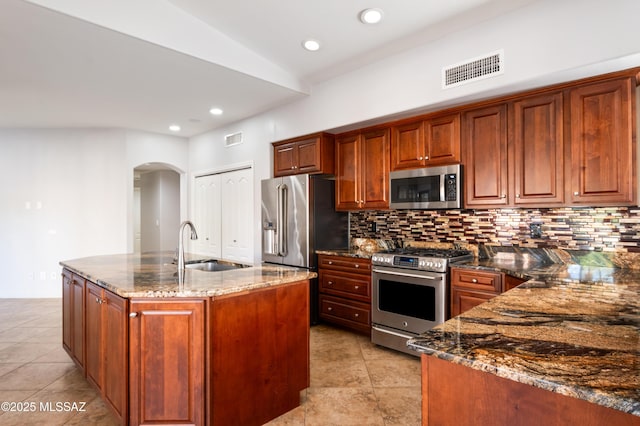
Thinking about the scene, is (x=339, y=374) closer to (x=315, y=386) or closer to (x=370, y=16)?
(x=315, y=386)

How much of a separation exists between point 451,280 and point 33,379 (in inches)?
136

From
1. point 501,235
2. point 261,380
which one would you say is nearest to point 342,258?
point 501,235

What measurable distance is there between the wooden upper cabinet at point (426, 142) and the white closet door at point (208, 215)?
125 inches

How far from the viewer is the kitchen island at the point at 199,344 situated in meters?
1.91

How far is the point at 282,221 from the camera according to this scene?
433 centimetres

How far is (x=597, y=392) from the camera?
777 millimetres

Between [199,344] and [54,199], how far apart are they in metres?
5.33

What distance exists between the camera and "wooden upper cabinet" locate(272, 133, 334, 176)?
4.14 meters

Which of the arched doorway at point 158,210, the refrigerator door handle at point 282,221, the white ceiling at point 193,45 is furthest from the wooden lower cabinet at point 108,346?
the arched doorway at point 158,210

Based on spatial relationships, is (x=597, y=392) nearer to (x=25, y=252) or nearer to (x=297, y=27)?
(x=297, y=27)

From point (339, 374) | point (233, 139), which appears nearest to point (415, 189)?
point (339, 374)

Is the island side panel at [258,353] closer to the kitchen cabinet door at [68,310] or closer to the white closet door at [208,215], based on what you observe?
the kitchen cabinet door at [68,310]

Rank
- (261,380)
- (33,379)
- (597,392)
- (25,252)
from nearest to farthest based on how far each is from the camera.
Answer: (597,392) → (261,380) → (33,379) → (25,252)

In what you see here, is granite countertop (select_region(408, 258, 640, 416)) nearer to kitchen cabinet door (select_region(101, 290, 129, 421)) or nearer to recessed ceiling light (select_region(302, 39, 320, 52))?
kitchen cabinet door (select_region(101, 290, 129, 421))
